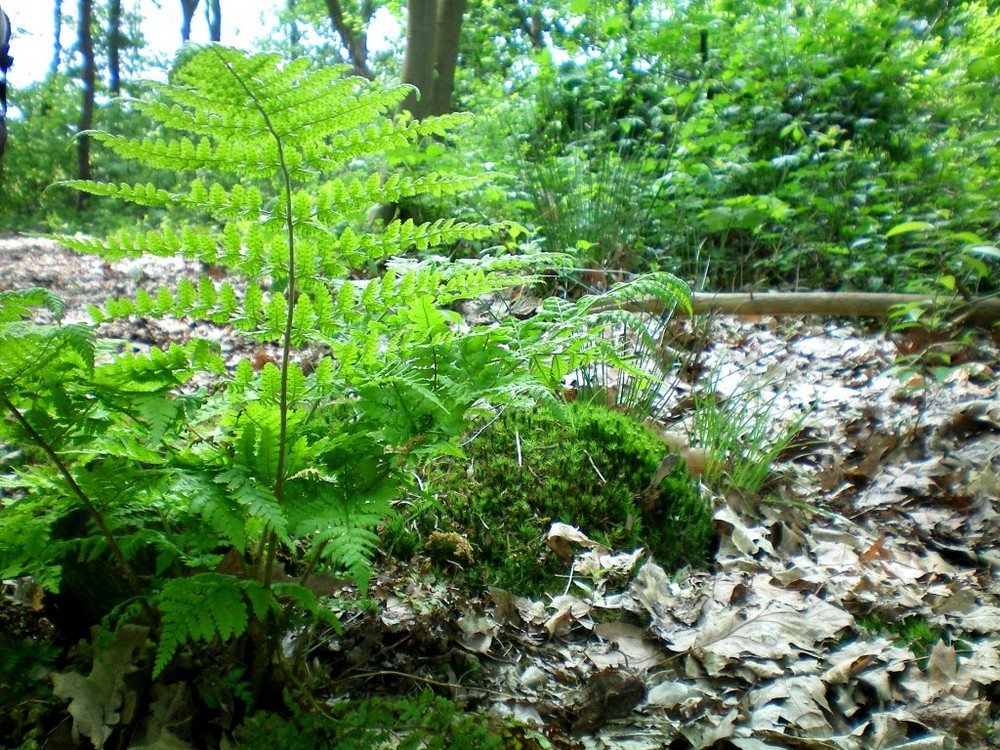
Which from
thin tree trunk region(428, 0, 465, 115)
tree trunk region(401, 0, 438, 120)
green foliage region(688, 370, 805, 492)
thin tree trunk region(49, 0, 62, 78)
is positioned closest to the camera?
green foliage region(688, 370, 805, 492)

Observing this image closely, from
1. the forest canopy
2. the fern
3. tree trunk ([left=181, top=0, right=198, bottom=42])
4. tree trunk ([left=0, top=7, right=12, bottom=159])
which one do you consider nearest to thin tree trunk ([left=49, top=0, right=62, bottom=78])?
the forest canopy

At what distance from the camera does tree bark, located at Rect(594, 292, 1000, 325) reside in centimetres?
444

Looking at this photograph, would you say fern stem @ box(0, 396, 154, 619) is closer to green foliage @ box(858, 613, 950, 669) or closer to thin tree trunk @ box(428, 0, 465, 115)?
green foliage @ box(858, 613, 950, 669)

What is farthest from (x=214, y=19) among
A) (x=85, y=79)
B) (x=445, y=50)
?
(x=445, y=50)

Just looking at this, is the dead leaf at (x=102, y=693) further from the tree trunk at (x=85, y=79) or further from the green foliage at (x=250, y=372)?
the tree trunk at (x=85, y=79)

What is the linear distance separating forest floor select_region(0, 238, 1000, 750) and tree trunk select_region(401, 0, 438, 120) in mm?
5865

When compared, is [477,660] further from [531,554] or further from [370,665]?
Result: [531,554]

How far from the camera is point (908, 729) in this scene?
1.88 metres

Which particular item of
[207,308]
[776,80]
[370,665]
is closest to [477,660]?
[370,665]

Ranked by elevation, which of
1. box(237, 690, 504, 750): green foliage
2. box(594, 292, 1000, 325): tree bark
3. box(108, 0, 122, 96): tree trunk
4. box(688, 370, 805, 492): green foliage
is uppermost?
box(108, 0, 122, 96): tree trunk

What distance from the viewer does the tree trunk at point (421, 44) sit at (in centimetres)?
748

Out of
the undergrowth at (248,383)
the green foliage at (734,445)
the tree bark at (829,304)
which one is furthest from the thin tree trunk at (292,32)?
the undergrowth at (248,383)

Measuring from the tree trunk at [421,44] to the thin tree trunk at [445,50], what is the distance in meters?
0.11

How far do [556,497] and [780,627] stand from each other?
92 cm
